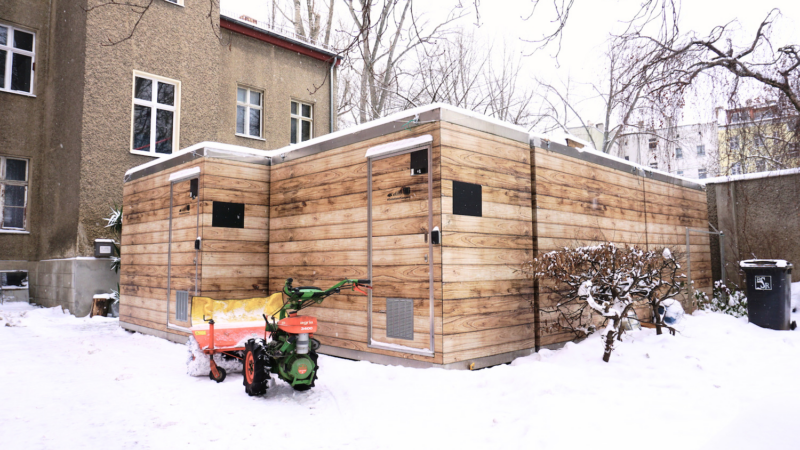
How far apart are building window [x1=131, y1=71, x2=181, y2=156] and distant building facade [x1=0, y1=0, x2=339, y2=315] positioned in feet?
0.08

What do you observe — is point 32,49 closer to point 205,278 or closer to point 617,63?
point 205,278

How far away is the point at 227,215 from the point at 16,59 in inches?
368

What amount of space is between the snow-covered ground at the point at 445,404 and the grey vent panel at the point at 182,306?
883mm

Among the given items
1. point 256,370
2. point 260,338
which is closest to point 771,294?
point 260,338

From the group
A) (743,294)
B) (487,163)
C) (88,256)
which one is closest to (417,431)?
(487,163)

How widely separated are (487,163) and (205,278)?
3.83 metres

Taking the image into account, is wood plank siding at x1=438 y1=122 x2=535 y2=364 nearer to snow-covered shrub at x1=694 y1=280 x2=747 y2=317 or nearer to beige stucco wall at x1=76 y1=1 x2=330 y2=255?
snow-covered shrub at x1=694 y1=280 x2=747 y2=317

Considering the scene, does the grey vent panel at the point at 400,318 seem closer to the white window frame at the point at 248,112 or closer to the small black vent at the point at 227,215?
the small black vent at the point at 227,215

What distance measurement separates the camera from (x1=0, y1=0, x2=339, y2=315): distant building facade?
10.7 metres

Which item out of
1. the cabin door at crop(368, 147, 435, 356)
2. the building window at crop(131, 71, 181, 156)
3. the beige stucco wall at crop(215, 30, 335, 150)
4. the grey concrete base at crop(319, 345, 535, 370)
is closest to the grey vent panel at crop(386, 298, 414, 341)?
the cabin door at crop(368, 147, 435, 356)

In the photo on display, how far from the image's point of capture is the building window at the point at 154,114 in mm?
11516

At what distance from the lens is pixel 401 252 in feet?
17.1

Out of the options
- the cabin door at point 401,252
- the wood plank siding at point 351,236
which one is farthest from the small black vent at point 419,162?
the wood plank siding at point 351,236

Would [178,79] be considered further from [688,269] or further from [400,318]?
[688,269]
